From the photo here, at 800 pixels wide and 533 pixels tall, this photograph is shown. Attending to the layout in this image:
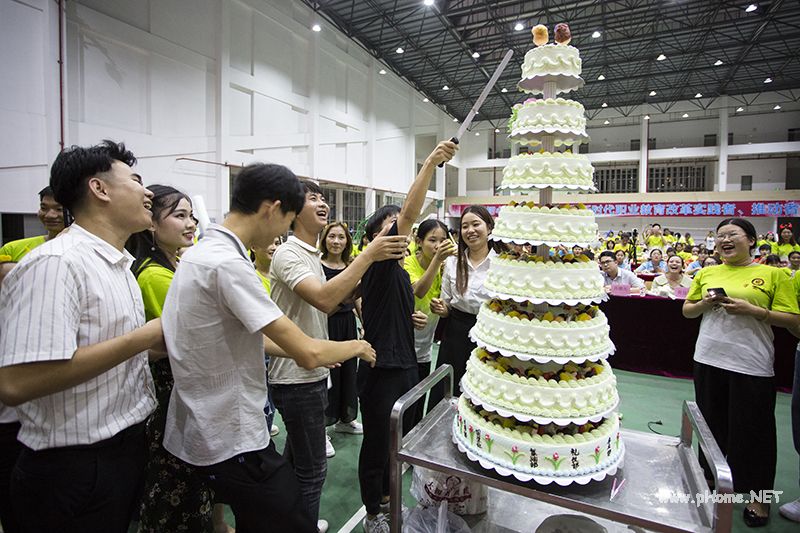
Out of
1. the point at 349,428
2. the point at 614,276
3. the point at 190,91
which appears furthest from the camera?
the point at 190,91

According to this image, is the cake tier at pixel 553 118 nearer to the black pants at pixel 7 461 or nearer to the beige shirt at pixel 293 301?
the beige shirt at pixel 293 301

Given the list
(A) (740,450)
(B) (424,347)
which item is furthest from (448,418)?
(A) (740,450)

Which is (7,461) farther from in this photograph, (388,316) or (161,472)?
(388,316)

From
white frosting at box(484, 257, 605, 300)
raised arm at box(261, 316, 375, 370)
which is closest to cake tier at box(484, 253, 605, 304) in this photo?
white frosting at box(484, 257, 605, 300)

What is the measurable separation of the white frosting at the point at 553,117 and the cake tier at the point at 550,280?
1.56ft

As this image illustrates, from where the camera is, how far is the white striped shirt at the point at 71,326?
101 cm

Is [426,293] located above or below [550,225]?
below

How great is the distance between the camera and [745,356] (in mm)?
2248

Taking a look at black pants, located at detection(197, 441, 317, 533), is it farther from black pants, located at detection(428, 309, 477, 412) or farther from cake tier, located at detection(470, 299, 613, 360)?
black pants, located at detection(428, 309, 477, 412)

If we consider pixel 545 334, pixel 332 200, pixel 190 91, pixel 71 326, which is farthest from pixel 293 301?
pixel 332 200

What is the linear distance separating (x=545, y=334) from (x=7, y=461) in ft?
6.34

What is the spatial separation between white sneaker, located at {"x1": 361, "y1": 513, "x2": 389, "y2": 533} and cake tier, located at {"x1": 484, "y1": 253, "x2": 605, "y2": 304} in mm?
1288

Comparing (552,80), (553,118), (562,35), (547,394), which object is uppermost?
(562,35)

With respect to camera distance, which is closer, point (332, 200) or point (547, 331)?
point (547, 331)
